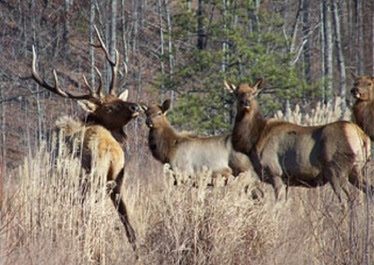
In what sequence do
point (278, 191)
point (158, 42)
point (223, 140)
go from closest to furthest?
point (278, 191)
point (223, 140)
point (158, 42)

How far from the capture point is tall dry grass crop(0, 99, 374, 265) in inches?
340

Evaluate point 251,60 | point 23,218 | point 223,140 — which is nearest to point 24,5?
point 251,60

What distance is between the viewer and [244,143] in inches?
504

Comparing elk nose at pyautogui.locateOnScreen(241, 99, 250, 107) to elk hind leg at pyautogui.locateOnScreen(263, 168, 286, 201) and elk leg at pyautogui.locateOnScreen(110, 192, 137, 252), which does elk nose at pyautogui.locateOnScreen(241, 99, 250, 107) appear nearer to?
elk hind leg at pyautogui.locateOnScreen(263, 168, 286, 201)

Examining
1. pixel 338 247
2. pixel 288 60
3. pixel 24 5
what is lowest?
pixel 338 247

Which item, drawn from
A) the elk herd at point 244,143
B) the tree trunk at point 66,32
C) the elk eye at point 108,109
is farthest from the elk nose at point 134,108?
the tree trunk at point 66,32

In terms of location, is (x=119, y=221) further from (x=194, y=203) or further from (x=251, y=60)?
(x=251, y=60)

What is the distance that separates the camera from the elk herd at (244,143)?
1066 cm

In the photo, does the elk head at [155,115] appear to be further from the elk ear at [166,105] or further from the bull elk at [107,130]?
the bull elk at [107,130]

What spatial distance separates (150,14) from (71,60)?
552cm

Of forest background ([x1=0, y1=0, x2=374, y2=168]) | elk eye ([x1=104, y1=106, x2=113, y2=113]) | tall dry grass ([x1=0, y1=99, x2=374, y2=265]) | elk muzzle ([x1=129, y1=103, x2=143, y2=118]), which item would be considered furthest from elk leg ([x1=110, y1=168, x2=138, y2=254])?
forest background ([x1=0, y1=0, x2=374, y2=168])

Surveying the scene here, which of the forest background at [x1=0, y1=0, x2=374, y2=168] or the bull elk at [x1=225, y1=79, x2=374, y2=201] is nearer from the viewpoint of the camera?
the bull elk at [x1=225, y1=79, x2=374, y2=201]

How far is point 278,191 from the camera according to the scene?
11.8m

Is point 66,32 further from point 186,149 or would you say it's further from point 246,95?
point 246,95
